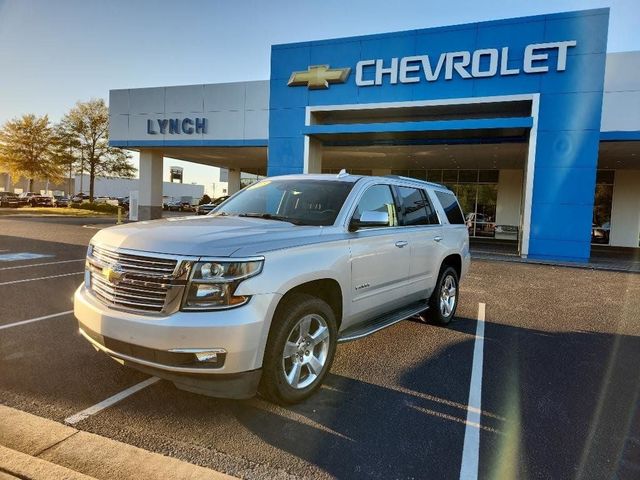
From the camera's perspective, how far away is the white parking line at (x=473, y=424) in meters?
2.95

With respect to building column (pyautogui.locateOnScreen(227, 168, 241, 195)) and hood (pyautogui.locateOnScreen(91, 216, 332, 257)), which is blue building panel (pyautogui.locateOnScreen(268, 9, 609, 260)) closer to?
hood (pyautogui.locateOnScreen(91, 216, 332, 257))

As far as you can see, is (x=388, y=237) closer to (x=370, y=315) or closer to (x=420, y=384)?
(x=370, y=315)

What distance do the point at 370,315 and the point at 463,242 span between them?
9.37ft

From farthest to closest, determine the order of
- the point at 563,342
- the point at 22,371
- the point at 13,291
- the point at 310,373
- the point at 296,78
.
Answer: the point at 296,78 → the point at 13,291 → the point at 563,342 → the point at 22,371 → the point at 310,373

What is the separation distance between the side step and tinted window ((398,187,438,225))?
40.1 inches

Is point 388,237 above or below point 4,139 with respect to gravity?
below

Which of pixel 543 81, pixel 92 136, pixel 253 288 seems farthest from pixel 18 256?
pixel 92 136

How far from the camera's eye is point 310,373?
386cm

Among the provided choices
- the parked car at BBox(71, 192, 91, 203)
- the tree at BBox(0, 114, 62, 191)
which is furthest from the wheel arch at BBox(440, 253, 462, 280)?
the parked car at BBox(71, 192, 91, 203)

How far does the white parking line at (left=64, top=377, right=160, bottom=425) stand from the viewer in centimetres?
336

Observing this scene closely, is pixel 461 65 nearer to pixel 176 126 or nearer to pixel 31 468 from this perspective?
pixel 176 126

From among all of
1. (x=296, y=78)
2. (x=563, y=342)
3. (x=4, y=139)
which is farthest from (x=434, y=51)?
(x=4, y=139)

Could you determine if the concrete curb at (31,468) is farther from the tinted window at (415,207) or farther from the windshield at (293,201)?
the tinted window at (415,207)

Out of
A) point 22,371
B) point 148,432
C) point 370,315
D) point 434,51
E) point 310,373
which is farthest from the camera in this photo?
point 434,51
